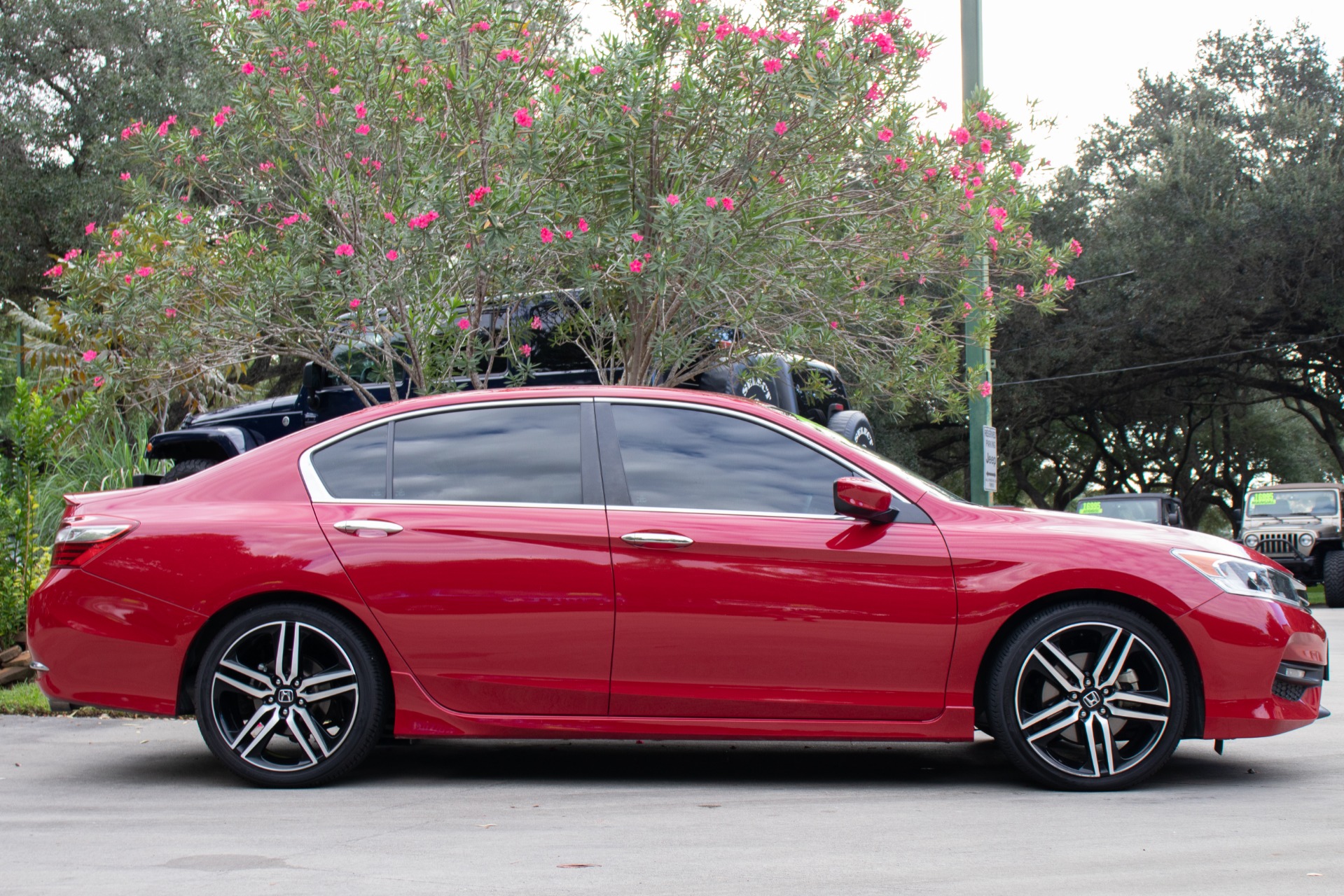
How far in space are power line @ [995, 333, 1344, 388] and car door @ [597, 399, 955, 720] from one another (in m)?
24.4

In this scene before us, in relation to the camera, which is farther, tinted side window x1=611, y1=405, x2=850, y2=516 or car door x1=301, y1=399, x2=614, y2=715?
tinted side window x1=611, y1=405, x2=850, y2=516

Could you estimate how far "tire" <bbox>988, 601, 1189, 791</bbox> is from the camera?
5145 millimetres

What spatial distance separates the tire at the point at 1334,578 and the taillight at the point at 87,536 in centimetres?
1864

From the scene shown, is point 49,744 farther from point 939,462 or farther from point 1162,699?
point 939,462

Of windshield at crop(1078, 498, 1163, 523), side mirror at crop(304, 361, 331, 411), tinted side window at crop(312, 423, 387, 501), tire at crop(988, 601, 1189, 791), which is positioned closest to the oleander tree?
side mirror at crop(304, 361, 331, 411)

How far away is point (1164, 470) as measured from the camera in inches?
1716

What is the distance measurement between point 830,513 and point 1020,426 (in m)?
32.8

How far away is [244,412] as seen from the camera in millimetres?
10914

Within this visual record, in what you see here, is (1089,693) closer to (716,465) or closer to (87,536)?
(716,465)

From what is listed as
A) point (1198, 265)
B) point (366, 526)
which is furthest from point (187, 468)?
point (1198, 265)

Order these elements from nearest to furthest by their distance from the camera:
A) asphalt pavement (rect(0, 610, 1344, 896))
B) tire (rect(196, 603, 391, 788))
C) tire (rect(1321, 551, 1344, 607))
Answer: asphalt pavement (rect(0, 610, 1344, 896)) → tire (rect(196, 603, 391, 788)) → tire (rect(1321, 551, 1344, 607))

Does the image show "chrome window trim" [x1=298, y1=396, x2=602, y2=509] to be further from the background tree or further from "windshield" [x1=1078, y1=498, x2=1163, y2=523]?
the background tree

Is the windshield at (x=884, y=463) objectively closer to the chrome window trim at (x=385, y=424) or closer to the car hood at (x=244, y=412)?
the chrome window trim at (x=385, y=424)

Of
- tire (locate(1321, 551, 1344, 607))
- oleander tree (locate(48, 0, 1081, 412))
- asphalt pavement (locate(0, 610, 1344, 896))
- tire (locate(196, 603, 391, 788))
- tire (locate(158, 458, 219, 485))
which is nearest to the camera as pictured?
Answer: asphalt pavement (locate(0, 610, 1344, 896))
